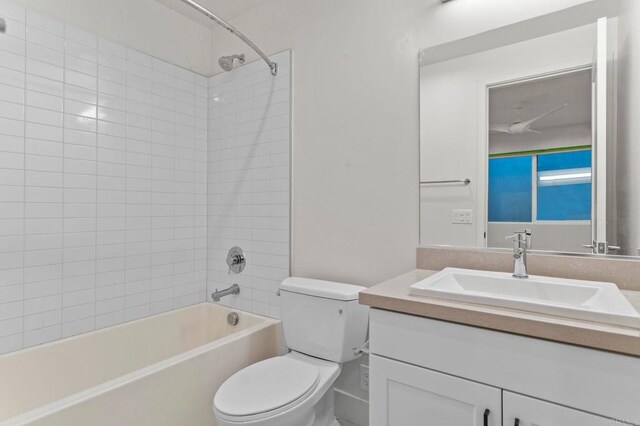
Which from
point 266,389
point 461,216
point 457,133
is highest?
point 457,133

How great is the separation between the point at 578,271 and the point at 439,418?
2.51 feet

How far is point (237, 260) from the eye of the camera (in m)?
2.28

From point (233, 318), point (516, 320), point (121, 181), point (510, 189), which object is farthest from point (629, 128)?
point (121, 181)

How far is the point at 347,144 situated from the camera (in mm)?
1843

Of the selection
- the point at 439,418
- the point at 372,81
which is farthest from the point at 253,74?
the point at 439,418

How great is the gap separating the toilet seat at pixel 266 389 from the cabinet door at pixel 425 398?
386mm

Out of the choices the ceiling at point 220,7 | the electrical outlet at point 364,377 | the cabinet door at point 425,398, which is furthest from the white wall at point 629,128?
the ceiling at point 220,7

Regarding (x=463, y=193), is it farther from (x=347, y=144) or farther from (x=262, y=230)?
(x=262, y=230)

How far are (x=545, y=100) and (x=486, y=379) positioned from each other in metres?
1.07

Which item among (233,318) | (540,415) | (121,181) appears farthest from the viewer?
(233,318)

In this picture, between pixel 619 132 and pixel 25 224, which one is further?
pixel 25 224

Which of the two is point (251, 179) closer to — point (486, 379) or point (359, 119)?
point (359, 119)

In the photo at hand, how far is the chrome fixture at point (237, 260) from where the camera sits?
2273 millimetres

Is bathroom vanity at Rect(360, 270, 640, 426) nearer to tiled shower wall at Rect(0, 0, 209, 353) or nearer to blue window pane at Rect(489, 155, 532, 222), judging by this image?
blue window pane at Rect(489, 155, 532, 222)
